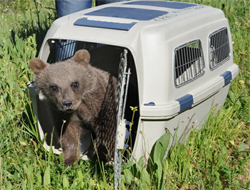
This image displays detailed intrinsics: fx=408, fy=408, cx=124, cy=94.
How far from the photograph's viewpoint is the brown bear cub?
11.1 ft

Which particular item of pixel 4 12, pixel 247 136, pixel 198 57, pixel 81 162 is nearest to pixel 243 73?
pixel 247 136

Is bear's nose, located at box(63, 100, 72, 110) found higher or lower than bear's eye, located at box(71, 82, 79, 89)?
lower

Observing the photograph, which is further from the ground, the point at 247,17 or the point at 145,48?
the point at 145,48

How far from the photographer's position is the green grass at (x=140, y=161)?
2883 millimetres

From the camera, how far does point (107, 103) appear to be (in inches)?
141

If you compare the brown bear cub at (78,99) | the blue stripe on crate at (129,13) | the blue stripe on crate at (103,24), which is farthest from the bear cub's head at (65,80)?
the blue stripe on crate at (129,13)

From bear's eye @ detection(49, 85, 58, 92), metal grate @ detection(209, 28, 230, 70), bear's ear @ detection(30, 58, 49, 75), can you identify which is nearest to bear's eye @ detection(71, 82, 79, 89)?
bear's eye @ detection(49, 85, 58, 92)

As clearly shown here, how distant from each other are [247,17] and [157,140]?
385cm

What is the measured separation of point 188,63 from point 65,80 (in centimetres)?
103

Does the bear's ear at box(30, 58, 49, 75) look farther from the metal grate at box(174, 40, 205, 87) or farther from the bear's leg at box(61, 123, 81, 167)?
the metal grate at box(174, 40, 205, 87)

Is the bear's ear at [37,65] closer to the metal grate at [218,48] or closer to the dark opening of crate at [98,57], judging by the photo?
the dark opening of crate at [98,57]

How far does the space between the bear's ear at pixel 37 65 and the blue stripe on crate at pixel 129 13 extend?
601 mm

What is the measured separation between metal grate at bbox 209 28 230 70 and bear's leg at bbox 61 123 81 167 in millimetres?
1371

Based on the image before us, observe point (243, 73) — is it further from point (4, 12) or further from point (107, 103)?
point (4, 12)
